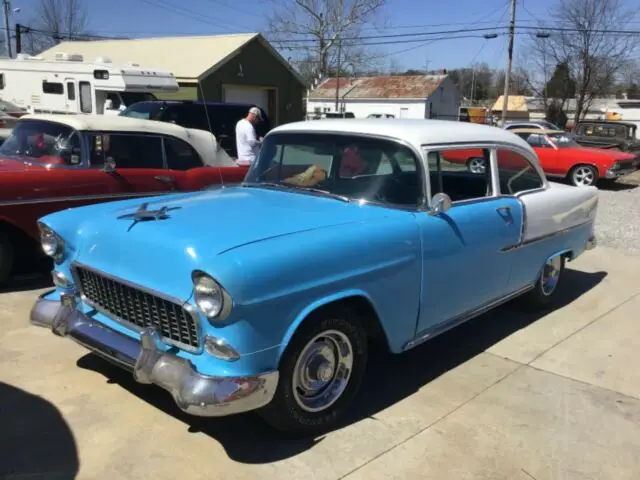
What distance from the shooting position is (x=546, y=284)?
216 inches

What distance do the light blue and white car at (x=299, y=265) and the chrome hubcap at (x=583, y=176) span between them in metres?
11.3

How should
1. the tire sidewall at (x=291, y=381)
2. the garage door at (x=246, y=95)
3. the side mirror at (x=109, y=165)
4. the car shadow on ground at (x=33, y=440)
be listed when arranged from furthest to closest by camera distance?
1. the garage door at (x=246, y=95)
2. the side mirror at (x=109, y=165)
3. the tire sidewall at (x=291, y=381)
4. the car shadow on ground at (x=33, y=440)

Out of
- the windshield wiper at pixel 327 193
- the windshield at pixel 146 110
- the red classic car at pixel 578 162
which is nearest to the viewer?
the windshield wiper at pixel 327 193

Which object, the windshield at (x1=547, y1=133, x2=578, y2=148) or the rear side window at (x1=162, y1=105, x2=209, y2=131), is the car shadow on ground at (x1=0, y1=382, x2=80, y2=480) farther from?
the windshield at (x1=547, y1=133, x2=578, y2=148)

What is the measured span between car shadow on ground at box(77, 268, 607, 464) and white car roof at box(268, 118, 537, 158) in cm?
156

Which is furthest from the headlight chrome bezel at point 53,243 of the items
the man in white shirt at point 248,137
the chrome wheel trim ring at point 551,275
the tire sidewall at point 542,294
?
the man in white shirt at point 248,137

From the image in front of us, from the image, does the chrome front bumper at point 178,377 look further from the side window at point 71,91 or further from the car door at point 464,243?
the side window at point 71,91

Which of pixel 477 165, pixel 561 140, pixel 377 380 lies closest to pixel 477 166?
pixel 477 165

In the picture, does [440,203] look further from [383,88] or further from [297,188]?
[383,88]

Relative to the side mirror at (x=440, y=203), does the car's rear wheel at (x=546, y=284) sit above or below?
below

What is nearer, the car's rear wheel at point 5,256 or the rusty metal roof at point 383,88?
the car's rear wheel at point 5,256

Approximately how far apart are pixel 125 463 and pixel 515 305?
3.87m

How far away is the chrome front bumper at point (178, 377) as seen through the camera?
269 cm

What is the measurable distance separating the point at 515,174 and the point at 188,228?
286 centimetres
